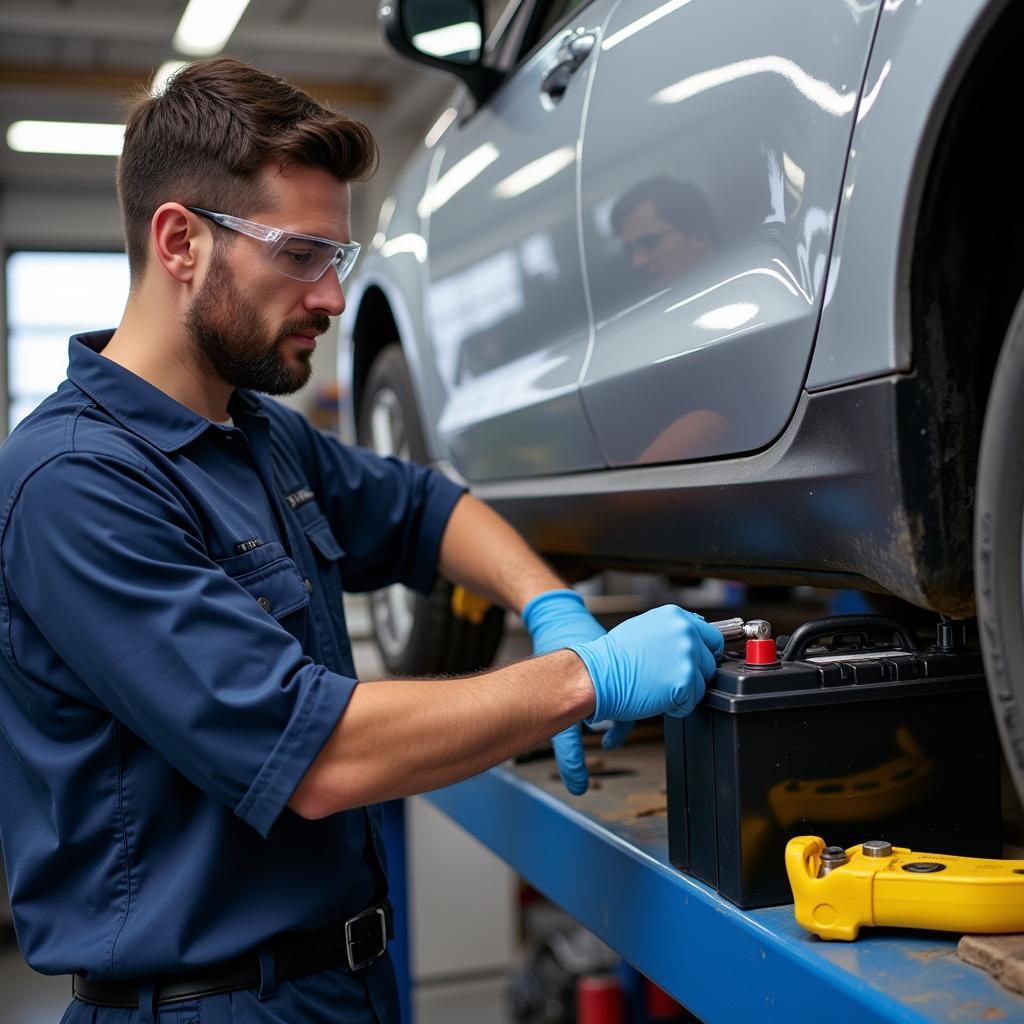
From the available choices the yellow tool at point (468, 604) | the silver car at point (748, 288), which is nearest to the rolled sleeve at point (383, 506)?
the silver car at point (748, 288)

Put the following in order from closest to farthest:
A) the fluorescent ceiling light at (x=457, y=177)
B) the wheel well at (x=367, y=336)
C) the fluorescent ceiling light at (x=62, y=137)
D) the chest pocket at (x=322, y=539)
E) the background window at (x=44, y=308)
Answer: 1. the chest pocket at (x=322, y=539)
2. the fluorescent ceiling light at (x=457, y=177)
3. the wheel well at (x=367, y=336)
4. the fluorescent ceiling light at (x=62, y=137)
5. the background window at (x=44, y=308)

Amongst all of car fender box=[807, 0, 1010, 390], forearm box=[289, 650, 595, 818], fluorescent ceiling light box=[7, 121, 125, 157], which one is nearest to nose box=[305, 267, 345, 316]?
forearm box=[289, 650, 595, 818]

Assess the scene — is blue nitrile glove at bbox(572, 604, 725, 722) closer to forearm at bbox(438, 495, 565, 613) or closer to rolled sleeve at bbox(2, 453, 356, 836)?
rolled sleeve at bbox(2, 453, 356, 836)

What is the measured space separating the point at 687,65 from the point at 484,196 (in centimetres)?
63

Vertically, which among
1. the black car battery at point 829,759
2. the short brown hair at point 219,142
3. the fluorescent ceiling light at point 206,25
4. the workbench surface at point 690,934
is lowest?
the workbench surface at point 690,934

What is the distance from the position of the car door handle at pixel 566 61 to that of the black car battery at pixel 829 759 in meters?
0.83

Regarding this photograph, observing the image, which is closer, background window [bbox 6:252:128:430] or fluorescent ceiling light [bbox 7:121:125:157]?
fluorescent ceiling light [bbox 7:121:125:157]

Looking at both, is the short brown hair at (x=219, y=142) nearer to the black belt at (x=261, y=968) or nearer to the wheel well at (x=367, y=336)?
the black belt at (x=261, y=968)

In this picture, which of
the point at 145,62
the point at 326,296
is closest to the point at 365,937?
the point at 326,296

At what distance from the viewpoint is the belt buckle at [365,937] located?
4.36 feet

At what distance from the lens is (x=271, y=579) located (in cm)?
132

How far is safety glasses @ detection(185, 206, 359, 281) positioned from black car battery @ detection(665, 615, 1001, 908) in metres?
0.65

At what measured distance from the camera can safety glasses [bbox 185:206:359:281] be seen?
132 centimetres

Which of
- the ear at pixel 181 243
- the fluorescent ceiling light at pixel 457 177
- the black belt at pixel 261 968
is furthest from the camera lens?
the fluorescent ceiling light at pixel 457 177
